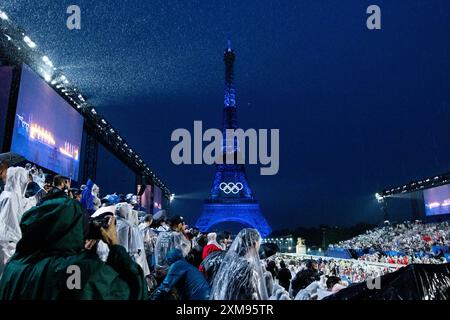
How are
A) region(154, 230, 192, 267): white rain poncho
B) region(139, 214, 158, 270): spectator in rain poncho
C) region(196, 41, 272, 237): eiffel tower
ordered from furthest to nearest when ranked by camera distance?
region(196, 41, 272, 237): eiffel tower < region(139, 214, 158, 270): spectator in rain poncho < region(154, 230, 192, 267): white rain poncho

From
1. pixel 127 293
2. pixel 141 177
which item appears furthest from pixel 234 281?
pixel 141 177

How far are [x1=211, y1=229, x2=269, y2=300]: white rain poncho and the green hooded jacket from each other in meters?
1.35

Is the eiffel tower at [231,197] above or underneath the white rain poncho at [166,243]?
above

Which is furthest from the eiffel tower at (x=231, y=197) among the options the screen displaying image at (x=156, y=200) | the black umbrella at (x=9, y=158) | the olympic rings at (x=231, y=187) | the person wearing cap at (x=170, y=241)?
the black umbrella at (x=9, y=158)

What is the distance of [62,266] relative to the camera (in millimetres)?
1754

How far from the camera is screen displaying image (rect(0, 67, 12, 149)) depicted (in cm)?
1309

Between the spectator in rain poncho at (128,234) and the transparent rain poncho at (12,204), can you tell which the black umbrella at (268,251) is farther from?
the transparent rain poncho at (12,204)

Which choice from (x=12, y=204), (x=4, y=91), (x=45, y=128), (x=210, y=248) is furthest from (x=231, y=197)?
(x=12, y=204)

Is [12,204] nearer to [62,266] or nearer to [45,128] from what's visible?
[62,266]

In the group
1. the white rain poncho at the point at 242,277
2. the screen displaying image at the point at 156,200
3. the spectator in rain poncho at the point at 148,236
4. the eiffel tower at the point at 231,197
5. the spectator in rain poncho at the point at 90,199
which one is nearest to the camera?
the white rain poncho at the point at 242,277

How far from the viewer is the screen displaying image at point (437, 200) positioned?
4053 centimetres

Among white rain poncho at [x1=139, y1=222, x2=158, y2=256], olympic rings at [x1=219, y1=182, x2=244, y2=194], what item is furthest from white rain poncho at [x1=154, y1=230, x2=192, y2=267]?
olympic rings at [x1=219, y1=182, x2=244, y2=194]

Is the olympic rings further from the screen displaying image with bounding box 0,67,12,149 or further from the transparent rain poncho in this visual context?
the transparent rain poncho

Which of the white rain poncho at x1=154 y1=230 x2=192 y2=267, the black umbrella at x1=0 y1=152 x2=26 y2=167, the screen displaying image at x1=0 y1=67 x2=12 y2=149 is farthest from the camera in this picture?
the screen displaying image at x1=0 y1=67 x2=12 y2=149
